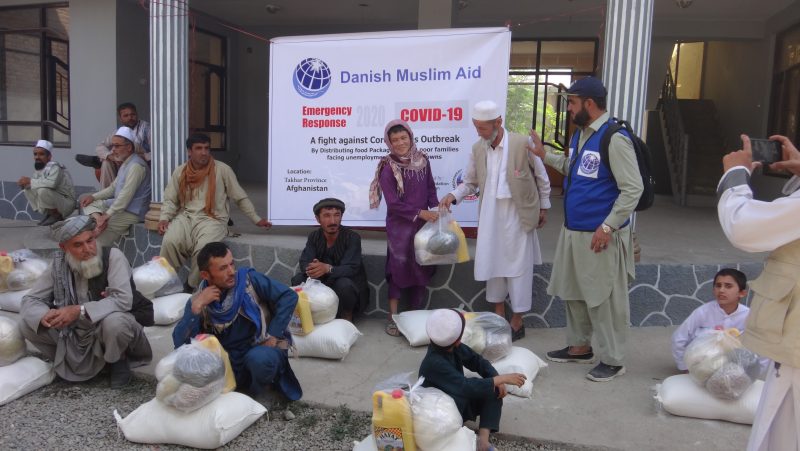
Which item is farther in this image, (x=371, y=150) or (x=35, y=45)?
(x=35, y=45)

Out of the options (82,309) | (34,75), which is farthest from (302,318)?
(34,75)

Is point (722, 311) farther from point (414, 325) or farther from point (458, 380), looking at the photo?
point (414, 325)

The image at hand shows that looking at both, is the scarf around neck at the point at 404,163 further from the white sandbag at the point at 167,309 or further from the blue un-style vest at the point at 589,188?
the white sandbag at the point at 167,309

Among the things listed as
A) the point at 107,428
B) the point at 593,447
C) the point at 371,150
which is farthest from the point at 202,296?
the point at 371,150

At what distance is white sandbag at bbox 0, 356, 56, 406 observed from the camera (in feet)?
12.7

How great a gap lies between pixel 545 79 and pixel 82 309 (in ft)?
30.6

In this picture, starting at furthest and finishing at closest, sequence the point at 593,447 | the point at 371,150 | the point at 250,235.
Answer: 1. the point at 250,235
2. the point at 371,150
3. the point at 593,447

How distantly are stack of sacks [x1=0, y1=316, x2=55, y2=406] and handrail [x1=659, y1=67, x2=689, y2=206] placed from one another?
8.85 metres

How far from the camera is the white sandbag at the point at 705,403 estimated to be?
346 cm

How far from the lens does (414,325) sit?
486cm

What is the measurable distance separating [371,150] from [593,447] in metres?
3.39

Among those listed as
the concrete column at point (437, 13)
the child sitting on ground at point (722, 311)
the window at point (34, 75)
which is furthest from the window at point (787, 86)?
the window at point (34, 75)

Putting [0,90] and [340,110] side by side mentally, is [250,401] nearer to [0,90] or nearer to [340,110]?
[340,110]

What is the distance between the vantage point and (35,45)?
968 centimetres
